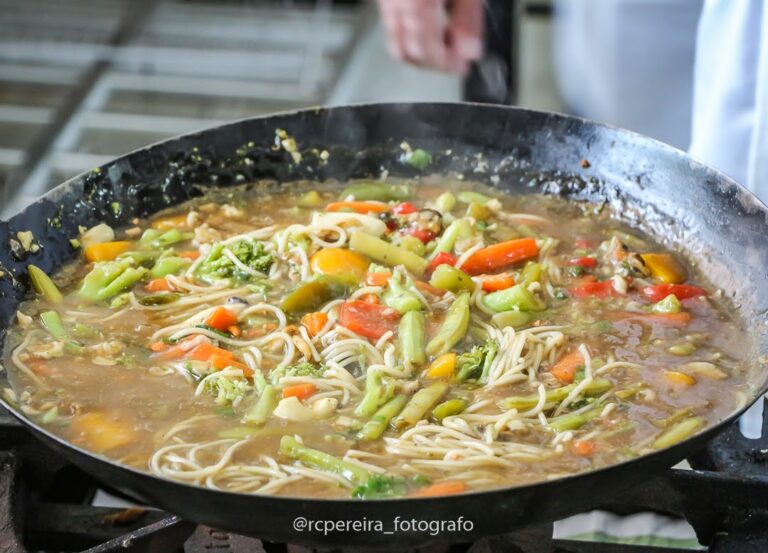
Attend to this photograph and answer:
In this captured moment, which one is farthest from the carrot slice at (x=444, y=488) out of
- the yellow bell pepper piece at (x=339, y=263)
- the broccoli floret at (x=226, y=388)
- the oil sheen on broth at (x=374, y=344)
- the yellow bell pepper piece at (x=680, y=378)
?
the yellow bell pepper piece at (x=339, y=263)

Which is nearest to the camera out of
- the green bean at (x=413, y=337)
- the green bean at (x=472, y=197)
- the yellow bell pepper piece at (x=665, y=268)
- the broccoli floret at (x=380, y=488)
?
the broccoli floret at (x=380, y=488)

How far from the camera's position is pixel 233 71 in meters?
7.32

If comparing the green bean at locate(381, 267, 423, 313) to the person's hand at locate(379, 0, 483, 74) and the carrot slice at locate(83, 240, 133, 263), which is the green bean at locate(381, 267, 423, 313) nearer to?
the carrot slice at locate(83, 240, 133, 263)

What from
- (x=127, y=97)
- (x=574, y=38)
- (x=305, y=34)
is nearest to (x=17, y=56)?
(x=127, y=97)

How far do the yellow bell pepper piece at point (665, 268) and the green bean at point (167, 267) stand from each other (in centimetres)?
146

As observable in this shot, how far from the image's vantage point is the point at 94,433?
2.39m

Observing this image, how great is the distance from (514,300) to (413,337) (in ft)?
1.19

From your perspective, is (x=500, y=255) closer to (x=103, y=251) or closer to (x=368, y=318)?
(x=368, y=318)

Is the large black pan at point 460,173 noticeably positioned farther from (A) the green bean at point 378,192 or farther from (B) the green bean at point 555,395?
(B) the green bean at point 555,395

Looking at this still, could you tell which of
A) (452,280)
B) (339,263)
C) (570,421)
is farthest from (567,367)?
(339,263)

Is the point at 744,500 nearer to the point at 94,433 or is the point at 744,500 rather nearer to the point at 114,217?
the point at 94,433

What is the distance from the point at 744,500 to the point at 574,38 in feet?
10.4

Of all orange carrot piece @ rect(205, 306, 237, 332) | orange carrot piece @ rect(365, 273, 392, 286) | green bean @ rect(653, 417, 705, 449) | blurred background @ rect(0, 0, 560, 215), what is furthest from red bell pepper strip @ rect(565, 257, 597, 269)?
blurred background @ rect(0, 0, 560, 215)

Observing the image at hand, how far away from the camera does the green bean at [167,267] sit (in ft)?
10.3
